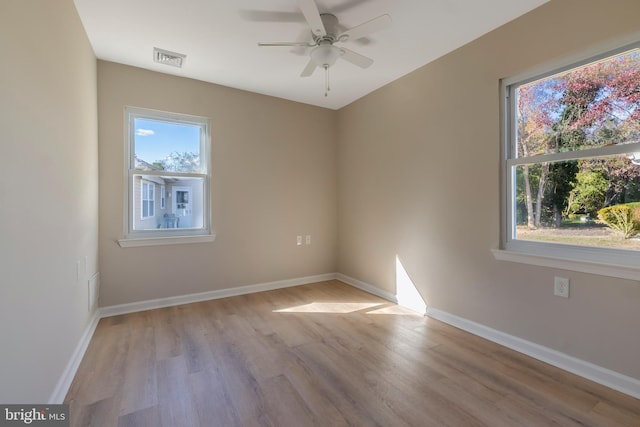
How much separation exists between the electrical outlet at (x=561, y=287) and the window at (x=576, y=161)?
0.57 feet

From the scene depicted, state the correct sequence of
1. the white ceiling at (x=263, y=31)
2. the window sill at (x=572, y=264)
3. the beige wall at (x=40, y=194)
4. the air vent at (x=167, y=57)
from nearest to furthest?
the beige wall at (x=40, y=194) < the window sill at (x=572, y=264) < the white ceiling at (x=263, y=31) < the air vent at (x=167, y=57)

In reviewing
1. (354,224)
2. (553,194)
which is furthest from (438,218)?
(354,224)

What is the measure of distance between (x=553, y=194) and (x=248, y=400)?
8.43ft

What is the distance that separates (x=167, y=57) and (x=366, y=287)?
3483 millimetres

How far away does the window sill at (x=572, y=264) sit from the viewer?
1717mm

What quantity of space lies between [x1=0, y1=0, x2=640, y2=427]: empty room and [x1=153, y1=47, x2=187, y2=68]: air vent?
2 cm

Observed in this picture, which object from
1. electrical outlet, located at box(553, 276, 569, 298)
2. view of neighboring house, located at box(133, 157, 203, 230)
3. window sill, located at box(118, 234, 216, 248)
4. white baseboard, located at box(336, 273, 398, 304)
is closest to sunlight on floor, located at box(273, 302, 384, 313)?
white baseboard, located at box(336, 273, 398, 304)

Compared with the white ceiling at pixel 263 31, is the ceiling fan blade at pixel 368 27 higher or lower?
lower

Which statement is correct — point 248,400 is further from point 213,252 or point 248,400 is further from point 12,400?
point 213,252

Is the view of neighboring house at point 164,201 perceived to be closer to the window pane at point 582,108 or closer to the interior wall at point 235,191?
the interior wall at point 235,191

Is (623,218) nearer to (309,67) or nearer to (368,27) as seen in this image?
(368,27)

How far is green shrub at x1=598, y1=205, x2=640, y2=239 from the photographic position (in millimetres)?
1759

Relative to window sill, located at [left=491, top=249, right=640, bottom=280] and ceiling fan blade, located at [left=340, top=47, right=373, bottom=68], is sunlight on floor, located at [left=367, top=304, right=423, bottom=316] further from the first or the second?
ceiling fan blade, located at [left=340, top=47, right=373, bottom=68]

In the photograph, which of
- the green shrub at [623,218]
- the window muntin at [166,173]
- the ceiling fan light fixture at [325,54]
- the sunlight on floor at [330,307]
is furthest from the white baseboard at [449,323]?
the ceiling fan light fixture at [325,54]
